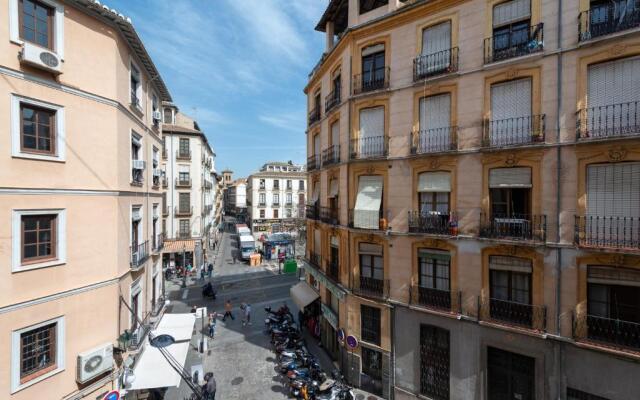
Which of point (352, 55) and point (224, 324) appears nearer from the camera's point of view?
point (352, 55)

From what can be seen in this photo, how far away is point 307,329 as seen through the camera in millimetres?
21594

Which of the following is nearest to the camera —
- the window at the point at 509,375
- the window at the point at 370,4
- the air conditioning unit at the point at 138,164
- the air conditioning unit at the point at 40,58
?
the air conditioning unit at the point at 40,58

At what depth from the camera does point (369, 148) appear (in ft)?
48.2

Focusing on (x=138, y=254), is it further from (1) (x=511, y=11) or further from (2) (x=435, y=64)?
(1) (x=511, y=11)

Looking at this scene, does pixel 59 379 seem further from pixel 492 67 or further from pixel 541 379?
pixel 492 67

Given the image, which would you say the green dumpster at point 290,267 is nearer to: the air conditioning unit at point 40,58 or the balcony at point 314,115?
the balcony at point 314,115

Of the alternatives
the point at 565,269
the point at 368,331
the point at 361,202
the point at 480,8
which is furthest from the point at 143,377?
the point at 480,8

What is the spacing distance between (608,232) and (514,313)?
4117mm

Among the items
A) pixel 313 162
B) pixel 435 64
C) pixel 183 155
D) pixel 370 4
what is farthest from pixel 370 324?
pixel 183 155

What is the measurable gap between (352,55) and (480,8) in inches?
225

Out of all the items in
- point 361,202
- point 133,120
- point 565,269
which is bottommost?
point 565,269

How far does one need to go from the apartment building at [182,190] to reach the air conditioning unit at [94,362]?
910 inches

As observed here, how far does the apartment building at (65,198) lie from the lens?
26.9 feet

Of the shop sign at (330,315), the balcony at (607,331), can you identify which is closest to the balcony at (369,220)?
the shop sign at (330,315)
